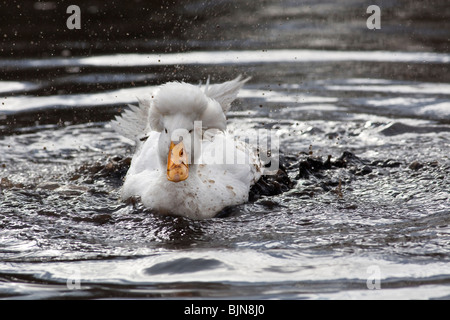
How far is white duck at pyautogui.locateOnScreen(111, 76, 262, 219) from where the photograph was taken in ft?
18.4

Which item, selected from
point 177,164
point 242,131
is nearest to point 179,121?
point 177,164

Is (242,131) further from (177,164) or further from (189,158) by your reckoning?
(177,164)

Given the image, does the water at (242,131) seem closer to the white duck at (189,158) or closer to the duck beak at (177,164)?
the white duck at (189,158)

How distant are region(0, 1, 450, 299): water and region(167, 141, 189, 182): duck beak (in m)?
0.45

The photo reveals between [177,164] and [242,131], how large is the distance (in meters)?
3.00

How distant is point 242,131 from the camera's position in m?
8.49

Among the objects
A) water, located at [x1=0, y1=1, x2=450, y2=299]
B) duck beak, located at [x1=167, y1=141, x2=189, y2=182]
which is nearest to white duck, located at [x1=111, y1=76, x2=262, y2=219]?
duck beak, located at [x1=167, y1=141, x2=189, y2=182]

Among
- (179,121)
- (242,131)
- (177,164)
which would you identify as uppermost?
(179,121)

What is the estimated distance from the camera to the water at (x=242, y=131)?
16.0 feet

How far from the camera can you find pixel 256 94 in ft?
31.2

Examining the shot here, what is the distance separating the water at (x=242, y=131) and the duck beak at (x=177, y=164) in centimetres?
45

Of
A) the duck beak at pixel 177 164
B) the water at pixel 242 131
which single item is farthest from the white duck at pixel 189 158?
the water at pixel 242 131

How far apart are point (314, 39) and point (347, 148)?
354 cm
